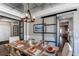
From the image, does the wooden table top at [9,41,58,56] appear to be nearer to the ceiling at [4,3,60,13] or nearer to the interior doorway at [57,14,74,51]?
the interior doorway at [57,14,74,51]

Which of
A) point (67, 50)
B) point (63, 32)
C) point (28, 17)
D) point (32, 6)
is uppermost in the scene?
point (32, 6)

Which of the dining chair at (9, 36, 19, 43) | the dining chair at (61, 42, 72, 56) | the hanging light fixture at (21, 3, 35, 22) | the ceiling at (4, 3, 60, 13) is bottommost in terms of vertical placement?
the dining chair at (61, 42, 72, 56)

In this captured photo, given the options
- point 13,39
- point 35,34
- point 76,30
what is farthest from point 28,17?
point 76,30

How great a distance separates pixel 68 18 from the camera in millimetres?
1846

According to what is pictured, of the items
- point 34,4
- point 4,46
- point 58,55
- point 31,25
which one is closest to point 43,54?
point 58,55

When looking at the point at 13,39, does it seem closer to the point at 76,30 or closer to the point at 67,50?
the point at 67,50

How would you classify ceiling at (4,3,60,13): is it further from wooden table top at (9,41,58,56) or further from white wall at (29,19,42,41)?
wooden table top at (9,41,58,56)

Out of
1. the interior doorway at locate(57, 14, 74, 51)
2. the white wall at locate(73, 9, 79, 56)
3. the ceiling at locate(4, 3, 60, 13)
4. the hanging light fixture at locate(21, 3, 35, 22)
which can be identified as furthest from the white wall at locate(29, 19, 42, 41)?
the white wall at locate(73, 9, 79, 56)

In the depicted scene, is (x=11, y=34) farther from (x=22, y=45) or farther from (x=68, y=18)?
(x=68, y=18)

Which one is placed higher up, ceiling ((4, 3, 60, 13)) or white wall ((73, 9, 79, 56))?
ceiling ((4, 3, 60, 13))

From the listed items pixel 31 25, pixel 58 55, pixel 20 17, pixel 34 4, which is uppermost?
pixel 34 4

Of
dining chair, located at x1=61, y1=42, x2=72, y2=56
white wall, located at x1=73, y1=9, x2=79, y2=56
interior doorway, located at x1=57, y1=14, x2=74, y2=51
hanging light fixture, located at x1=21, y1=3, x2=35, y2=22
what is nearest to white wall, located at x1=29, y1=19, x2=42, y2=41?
hanging light fixture, located at x1=21, y1=3, x2=35, y2=22

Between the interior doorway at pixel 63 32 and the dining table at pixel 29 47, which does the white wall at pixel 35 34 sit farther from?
the interior doorway at pixel 63 32

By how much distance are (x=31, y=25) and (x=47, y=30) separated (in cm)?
29
